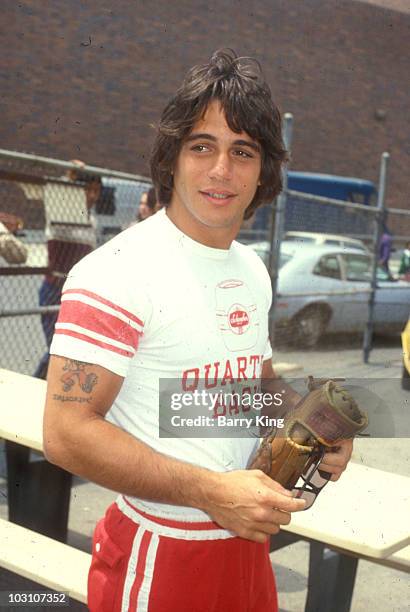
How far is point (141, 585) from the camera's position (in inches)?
77.2

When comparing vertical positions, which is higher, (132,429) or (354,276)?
(132,429)

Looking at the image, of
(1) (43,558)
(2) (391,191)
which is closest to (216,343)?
(1) (43,558)

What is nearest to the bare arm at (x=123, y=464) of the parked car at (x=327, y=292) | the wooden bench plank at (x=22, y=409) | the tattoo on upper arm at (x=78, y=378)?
the tattoo on upper arm at (x=78, y=378)

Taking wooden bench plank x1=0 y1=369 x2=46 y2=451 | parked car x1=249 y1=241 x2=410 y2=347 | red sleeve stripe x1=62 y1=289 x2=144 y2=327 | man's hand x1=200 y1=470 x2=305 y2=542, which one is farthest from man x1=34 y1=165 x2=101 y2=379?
man's hand x1=200 y1=470 x2=305 y2=542

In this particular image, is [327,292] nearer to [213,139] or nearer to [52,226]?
[52,226]

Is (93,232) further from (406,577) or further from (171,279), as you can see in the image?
(171,279)

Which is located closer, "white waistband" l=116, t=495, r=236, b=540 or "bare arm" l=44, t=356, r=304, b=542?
"bare arm" l=44, t=356, r=304, b=542

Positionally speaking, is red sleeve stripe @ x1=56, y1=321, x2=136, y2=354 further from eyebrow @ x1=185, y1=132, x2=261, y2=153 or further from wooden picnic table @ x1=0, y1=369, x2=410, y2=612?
wooden picnic table @ x1=0, y1=369, x2=410, y2=612

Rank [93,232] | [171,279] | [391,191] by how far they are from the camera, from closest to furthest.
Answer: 1. [171,279]
2. [93,232]
3. [391,191]

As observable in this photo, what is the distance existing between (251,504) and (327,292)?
8299 millimetres

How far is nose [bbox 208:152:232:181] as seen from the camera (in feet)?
6.51

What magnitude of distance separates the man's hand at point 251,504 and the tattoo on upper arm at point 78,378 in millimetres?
329

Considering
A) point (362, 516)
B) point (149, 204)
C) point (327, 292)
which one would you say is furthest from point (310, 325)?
point (362, 516)

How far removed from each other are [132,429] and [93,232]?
4.63 meters
